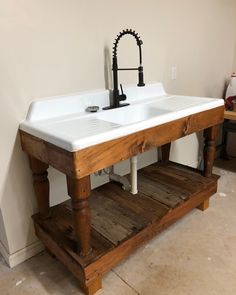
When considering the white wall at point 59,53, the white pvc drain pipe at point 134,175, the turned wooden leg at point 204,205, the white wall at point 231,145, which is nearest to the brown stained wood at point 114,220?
the white pvc drain pipe at point 134,175

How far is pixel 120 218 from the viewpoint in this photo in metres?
1.56

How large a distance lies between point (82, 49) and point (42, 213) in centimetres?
98

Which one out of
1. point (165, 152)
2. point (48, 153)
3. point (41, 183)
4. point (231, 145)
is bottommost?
point (231, 145)

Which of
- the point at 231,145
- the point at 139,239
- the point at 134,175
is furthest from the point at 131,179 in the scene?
the point at 231,145

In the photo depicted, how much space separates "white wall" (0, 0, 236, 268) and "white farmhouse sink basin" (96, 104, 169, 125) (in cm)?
23

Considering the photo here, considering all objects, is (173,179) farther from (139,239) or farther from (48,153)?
(48,153)

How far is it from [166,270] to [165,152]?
0.97 meters

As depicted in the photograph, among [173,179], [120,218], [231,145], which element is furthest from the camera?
[231,145]

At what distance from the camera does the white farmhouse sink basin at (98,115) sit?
3.66 ft

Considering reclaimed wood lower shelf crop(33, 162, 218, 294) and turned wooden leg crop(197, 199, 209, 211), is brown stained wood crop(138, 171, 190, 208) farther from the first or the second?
turned wooden leg crop(197, 199, 209, 211)

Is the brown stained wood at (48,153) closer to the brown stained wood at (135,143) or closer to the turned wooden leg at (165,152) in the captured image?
the brown stained wood at (135,143)

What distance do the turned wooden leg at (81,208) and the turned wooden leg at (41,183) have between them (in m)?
0.35

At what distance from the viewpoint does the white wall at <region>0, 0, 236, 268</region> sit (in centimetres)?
131

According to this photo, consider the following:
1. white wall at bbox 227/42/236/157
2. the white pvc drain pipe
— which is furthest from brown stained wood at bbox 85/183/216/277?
white wall at bbox 227/42/236/157
